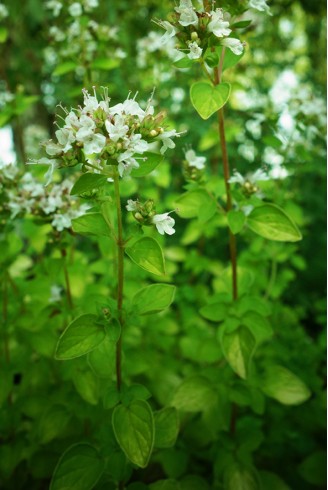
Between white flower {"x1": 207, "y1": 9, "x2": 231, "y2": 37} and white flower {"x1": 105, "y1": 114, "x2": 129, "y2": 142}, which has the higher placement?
white flower {"x1": 207, "y1": 9, "x2": 231, "y2": 37}

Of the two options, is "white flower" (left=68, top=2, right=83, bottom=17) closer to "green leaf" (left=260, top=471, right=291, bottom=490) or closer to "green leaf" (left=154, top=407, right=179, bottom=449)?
"green leaf" (left=154, top=407, right=179, bottom=449)

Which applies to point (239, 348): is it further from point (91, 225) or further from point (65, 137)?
point (65, 137)

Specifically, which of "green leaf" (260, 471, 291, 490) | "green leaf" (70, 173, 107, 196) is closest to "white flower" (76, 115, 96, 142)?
"green leaf" (70, 173, 107, 196)

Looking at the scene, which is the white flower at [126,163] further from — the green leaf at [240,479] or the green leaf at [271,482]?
the green leaf at [271,482]

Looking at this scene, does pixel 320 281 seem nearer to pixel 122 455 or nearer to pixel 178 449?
pixel 178 449

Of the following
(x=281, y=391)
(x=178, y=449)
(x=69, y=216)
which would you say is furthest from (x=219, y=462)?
(x=69, y=216)

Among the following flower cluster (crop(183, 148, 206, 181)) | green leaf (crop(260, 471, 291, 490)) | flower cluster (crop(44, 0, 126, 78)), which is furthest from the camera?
flower cluster (crop(44, 0, 126, 78))

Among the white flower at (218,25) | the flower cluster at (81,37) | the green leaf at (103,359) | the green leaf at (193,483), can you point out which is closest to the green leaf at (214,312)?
the green leaf at (103,359)
